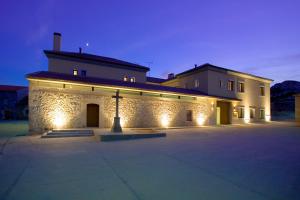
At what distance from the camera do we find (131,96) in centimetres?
1410

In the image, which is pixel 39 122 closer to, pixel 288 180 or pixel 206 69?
pixel 288 180

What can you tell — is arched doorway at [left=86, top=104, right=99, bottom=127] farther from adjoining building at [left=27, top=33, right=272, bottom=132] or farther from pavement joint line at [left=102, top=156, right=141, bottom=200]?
pavement joint line at [left=102, top=156, right=141, bottom=200]

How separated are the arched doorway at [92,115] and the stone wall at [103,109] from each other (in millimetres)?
364

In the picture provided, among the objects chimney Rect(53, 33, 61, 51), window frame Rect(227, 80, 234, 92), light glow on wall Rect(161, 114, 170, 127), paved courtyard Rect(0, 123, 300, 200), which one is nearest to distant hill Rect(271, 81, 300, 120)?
window frame Rect(227, 80, 234, 92)

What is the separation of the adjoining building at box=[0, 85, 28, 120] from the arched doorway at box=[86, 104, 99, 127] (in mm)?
22624

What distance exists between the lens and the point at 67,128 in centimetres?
1172

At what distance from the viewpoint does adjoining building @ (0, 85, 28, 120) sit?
91.5 ft

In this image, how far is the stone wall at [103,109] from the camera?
11.1m

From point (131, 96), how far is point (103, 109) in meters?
2.55

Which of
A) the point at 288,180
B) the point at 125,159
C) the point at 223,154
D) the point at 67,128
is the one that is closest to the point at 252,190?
the point at 288,180

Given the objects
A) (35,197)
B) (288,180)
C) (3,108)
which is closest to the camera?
(35,197)

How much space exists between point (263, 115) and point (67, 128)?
2608 cm

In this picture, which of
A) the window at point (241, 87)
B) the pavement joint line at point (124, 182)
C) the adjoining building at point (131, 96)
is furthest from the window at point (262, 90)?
the pavement joint line at point (124, 182)

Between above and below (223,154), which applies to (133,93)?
above
